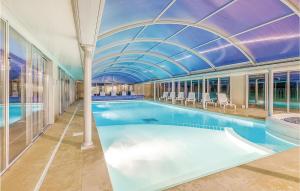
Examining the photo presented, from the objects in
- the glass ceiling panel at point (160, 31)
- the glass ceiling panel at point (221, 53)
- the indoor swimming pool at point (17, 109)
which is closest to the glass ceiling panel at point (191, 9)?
the glass ceiling panel at point (160, 31)

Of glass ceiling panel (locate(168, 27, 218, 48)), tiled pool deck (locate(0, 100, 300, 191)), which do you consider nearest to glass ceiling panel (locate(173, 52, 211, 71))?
glass ceiling panel (locate(168, 27, 218, 48))

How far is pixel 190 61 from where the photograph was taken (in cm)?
1237

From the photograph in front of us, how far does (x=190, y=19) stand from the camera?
659 centimetres

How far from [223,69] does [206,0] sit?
681 cm

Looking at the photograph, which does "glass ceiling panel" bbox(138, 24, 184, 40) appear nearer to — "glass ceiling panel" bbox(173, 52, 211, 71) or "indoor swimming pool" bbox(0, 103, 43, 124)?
"glass ceiling panel" bbox(173, 52, 211, 71)

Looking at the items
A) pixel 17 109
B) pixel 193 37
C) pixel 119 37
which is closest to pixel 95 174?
pixel 17 109

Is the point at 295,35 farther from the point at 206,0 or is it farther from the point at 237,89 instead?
the point at 237,89

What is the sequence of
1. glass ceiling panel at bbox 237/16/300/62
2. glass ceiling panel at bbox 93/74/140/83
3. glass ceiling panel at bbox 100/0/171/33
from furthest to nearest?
glass ceiling panel at bbox 93/74/140/83
glass ceiling panel at bbox 237/16/300/62
glass ceiling panel at bbox 100/0/171/33

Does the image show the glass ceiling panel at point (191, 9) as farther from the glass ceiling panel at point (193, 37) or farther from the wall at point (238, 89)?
the wall at point (238, 89)

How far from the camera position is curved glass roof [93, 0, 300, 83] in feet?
17.2

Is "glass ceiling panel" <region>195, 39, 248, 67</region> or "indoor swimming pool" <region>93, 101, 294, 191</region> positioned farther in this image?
"glass ceiling panel" <region>195, 39, 248, 67</region>

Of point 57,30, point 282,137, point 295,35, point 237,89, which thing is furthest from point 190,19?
point 237,89

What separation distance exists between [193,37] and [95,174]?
7725 millimetres

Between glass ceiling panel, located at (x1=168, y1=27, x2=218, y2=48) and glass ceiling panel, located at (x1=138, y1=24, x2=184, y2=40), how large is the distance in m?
0.46
